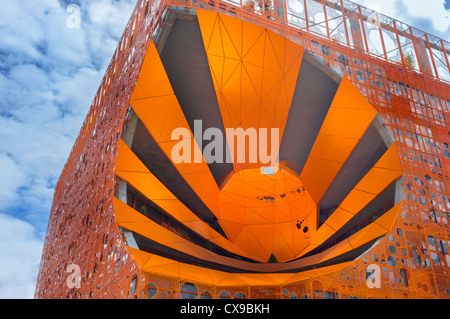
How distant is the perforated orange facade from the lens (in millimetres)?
10758

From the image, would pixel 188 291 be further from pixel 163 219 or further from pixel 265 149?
pixel 265 149

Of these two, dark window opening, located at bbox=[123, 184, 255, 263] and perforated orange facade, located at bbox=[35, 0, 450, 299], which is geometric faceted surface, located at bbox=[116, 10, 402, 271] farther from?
dark window opening, located at bbox=[123, 184, 255, 263]

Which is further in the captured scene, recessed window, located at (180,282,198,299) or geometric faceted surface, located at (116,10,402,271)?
geometric faceted surface, located at (116,10,402,271)

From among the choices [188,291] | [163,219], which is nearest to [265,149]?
[163,219]

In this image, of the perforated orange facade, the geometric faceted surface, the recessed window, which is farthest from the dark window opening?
the recessed window

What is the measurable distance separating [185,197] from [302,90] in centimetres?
684

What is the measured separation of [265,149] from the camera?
57.0 feet

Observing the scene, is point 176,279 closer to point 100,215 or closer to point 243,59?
point 100,215

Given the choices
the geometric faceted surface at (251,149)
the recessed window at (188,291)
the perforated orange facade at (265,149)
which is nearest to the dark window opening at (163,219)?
the perforated orange facade at (265,149)

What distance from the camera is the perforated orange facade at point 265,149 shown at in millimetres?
10758

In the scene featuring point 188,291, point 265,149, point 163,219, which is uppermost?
point 265,149

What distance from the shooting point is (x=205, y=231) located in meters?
17.4

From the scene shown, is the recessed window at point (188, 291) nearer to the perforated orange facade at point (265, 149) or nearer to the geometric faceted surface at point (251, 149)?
the perforated orange facade at point (265, 149)
